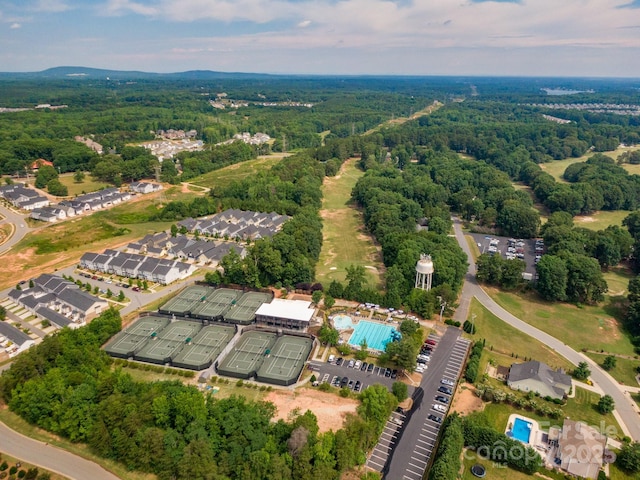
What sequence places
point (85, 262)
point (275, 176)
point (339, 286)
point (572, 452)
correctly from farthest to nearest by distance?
point (275, 176), point (85, 262), point (339, 286), point (572, 452)

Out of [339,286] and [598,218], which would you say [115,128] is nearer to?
[339,286]

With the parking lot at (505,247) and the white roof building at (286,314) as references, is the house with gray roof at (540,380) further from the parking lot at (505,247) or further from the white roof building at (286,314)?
the parking lot at (505,247)

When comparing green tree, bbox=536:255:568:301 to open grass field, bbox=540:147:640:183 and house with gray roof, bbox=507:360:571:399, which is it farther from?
open grass field, bbox=540:147:640:183

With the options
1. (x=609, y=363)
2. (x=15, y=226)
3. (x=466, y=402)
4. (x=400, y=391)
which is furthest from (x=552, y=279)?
(x=15, y=226)

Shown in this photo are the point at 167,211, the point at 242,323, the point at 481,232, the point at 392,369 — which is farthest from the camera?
the point at 167,211

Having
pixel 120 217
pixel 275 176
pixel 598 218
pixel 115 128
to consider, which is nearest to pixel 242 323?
pixel 120 217

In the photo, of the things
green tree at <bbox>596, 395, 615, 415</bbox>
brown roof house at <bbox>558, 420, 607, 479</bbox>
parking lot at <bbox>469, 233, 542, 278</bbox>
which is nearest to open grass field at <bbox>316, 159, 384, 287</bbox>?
parking lot at <bbox>469, 233, 542, 278</bbox>

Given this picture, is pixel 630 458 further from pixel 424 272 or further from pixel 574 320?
pixel 424 272
